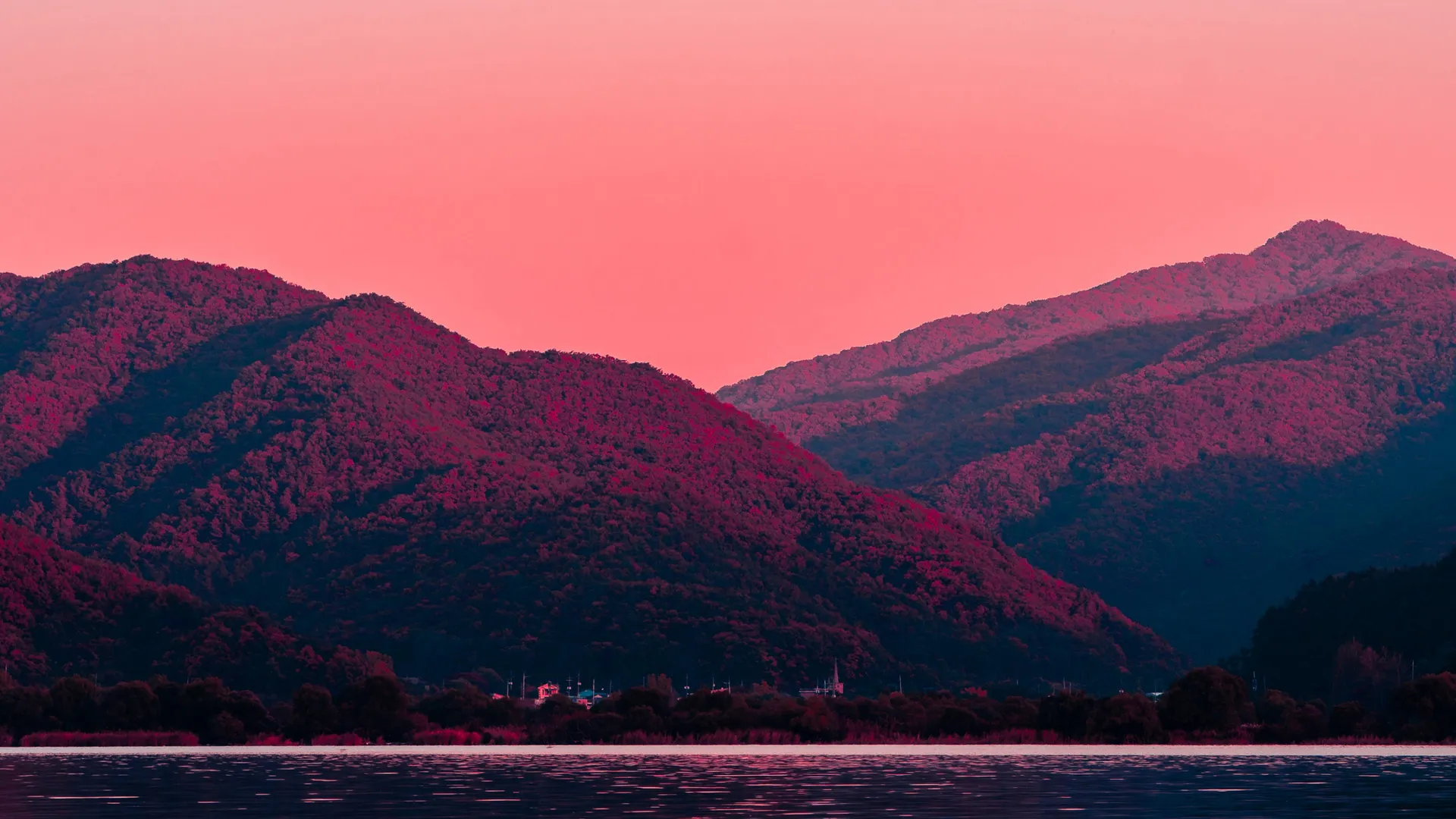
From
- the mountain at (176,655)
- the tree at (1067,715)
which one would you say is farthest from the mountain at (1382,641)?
the mountain at (176,655)

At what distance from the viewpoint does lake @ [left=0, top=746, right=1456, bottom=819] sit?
A: 72500 millimetres

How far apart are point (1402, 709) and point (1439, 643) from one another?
192 feet

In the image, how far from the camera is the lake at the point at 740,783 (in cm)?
7250

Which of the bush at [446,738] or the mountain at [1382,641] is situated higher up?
the mountain at [1382,641]

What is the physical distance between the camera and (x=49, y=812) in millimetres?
70625

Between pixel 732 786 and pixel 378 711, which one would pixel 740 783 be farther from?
pixel 378 711

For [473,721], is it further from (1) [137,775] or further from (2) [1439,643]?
(2) [1439,643]

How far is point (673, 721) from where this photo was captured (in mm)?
143375

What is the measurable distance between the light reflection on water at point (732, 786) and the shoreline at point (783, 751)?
541 centimetres

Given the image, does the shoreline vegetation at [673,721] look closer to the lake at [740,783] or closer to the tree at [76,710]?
the tree at [76,710]

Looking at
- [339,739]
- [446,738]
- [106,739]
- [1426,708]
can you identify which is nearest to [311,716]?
[339,739]

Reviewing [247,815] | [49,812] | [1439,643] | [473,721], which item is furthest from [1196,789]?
[1439,643]

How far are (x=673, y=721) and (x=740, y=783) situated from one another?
55518mm

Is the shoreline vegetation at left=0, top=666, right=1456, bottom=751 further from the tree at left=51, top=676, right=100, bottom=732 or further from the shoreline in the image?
the shoreline
